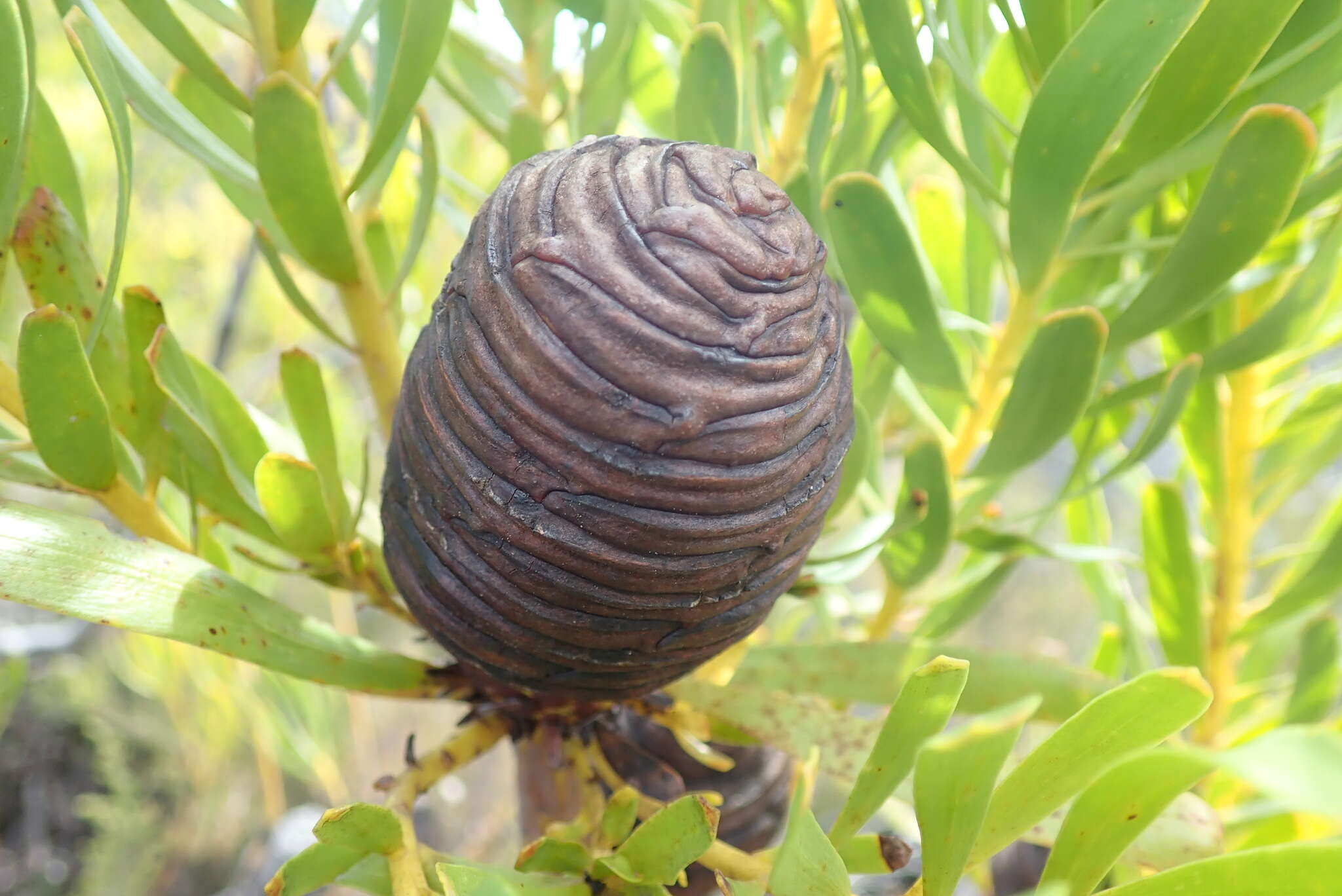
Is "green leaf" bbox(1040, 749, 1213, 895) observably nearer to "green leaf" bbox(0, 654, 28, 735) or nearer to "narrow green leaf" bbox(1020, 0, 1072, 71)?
"narrow green leaf" bbox(1020, 0, 1072, 71)

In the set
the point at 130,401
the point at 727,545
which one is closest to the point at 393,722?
the point at 130,401

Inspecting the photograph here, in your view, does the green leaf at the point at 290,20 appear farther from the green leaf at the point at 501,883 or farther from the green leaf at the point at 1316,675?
the green leaf at the point at 1316,675

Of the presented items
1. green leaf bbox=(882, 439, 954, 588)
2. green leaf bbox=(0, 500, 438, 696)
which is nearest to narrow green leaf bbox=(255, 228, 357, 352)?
green leaf bbox=(0, 500, 438, 696)

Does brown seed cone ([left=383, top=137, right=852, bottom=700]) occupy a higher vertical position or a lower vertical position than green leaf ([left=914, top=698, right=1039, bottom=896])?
higher

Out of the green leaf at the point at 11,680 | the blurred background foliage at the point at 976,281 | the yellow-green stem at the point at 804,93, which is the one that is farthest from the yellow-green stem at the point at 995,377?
the green leaf at the point at 11,680

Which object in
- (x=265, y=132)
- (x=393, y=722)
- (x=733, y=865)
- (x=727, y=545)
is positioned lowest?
(x=393, y=722)

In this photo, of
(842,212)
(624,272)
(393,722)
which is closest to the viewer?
(624,272)

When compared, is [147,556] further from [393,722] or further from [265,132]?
[393,722]
